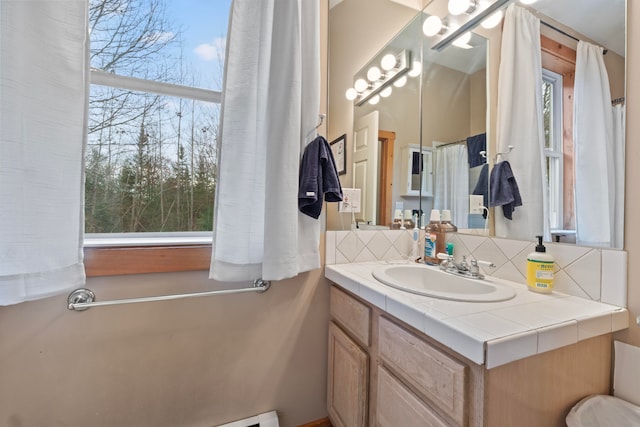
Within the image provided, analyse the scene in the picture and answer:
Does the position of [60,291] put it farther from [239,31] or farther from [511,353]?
[511,353]

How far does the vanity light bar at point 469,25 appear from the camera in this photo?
1.16 metres

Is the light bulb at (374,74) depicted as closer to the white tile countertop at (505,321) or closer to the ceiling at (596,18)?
the ceiling at (596,18)

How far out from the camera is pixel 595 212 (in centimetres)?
82

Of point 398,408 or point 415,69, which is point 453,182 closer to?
point 415,69

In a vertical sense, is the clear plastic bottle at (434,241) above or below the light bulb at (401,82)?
below

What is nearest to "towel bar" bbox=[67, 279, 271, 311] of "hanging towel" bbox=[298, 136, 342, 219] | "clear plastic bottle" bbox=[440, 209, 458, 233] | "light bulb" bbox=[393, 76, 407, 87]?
"hanging towel" bbox=[298, 136, 342, 219]

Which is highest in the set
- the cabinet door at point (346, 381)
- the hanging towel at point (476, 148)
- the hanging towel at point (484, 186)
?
the hanging towel at point (476, 148)

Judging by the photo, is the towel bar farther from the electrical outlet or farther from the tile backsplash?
the electrical outlet

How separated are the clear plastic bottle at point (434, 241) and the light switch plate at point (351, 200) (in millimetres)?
376

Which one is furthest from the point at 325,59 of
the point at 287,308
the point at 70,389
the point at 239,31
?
the point at 70,389

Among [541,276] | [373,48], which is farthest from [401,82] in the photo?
[541,276]

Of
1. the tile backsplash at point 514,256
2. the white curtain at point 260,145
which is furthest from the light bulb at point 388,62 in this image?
the tile backsplash at point 514,256

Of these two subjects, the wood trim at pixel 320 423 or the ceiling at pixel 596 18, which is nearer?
the ceiling at pixel 596 18

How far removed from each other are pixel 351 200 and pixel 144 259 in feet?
3.08
